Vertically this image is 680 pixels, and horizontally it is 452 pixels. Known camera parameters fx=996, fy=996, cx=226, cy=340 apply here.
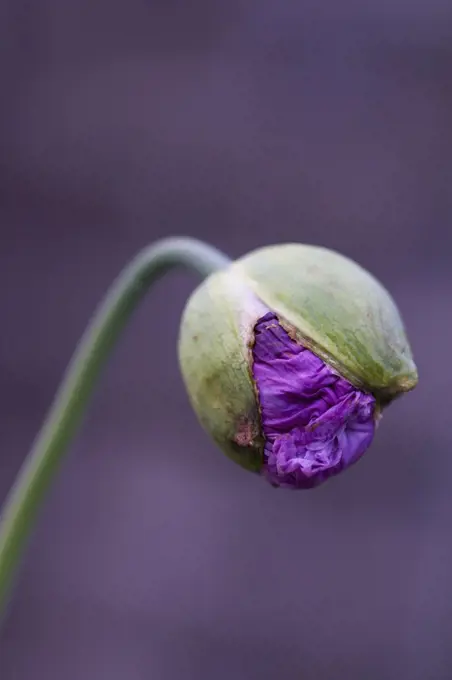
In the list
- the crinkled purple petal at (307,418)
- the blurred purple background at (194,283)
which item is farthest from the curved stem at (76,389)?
the blurred purple background at (194,283)

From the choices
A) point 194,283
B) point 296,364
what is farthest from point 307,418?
point 194,283

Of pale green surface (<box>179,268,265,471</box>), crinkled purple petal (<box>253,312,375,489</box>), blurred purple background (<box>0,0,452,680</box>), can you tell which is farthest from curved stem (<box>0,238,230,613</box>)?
blurred purple background (<box>0,0,452,680</box>)

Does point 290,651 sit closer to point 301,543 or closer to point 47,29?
point 301,543

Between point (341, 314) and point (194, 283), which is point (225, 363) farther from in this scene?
point (194, 283)

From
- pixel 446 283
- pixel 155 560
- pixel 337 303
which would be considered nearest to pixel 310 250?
pixel 337 303

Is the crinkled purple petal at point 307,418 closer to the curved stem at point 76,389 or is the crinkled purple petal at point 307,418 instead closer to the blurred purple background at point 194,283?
the curved stem at point 76,389

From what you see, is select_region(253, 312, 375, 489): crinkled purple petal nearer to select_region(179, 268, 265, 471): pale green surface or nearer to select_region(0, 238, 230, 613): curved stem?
select_region(179, 268, 265, 471): pale green surface
